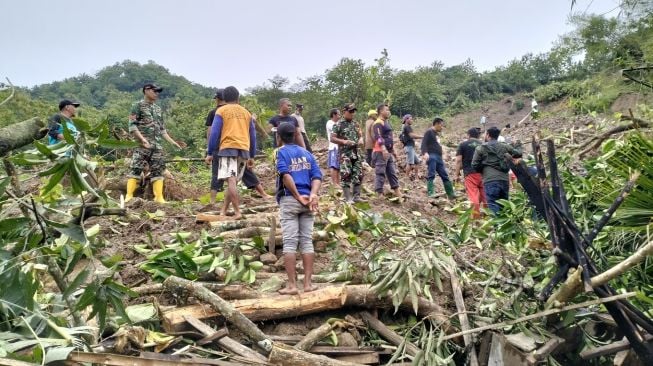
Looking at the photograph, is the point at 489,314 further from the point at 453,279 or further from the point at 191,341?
the point at 191,341

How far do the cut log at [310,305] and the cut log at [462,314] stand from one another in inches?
4.7

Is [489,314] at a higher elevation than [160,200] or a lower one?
lower

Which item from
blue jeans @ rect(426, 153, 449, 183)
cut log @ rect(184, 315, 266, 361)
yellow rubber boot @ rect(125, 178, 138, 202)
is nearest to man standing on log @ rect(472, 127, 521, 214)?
blue jeans @ rect(426, 153, 449, 183)

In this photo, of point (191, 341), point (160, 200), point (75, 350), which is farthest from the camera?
point (160, 200)

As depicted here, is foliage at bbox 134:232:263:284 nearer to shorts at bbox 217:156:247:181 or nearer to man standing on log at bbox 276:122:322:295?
man standing on log at bbox 276:122:322:295

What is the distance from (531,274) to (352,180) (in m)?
3.93

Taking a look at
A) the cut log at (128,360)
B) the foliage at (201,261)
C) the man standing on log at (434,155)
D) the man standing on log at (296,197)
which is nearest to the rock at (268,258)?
the foliage at (201,261)

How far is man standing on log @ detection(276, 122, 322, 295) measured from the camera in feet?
14.6

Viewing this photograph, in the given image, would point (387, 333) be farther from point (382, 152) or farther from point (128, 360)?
point (382, 152)

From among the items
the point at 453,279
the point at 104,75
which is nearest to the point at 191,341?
the point at 453,279

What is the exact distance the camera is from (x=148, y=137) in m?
7.25

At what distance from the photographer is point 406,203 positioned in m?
8.98

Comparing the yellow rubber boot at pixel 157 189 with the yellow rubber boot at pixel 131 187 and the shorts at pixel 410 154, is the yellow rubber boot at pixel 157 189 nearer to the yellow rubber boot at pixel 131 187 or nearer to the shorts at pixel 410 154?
the yellow rubber boot at pixel 131 187

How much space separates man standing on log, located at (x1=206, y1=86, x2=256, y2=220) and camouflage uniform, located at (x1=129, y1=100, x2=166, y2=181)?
1357 millimetres
